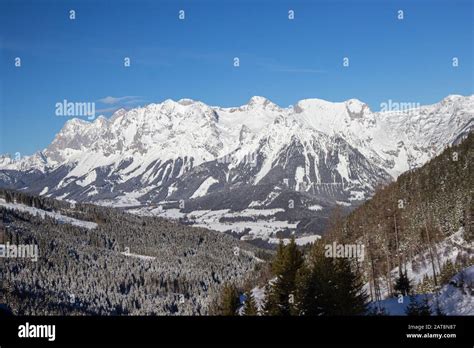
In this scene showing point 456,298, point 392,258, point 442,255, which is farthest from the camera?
point 392,258

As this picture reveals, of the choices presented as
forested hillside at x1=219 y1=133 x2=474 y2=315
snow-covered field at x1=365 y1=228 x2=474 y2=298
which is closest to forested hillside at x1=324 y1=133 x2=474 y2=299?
snow-covered field at x1=365 y1=228 x2=474 y2=298

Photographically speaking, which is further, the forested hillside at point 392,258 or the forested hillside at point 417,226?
the forested hillside at point 417,226

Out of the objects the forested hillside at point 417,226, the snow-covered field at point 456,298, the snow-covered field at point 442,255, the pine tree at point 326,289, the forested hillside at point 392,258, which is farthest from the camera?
the snow-covered field at point 442,255

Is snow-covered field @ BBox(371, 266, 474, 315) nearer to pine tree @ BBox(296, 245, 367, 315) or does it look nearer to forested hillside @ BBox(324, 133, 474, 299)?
pine tree @ BBox(296, 245, 367, 315)

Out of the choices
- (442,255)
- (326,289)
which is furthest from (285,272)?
(442,255)

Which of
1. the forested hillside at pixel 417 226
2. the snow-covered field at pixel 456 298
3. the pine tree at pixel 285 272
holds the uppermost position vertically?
the forested hillside at pixel 417 226

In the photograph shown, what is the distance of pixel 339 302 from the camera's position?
22.6 meters

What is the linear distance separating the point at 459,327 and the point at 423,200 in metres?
64.5

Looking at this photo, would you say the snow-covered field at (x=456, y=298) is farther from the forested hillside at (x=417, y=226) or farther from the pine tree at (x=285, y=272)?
the pine tree at (x=285, y=272)

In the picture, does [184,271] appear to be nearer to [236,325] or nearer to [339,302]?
[339,302]

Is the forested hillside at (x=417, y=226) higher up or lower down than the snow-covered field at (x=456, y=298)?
higher up

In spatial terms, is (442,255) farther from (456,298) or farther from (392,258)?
(456,298)

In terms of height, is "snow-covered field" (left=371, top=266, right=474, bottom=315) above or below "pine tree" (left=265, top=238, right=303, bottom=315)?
below

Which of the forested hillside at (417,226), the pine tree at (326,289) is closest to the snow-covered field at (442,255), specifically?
the forested hillside at (417,226)
